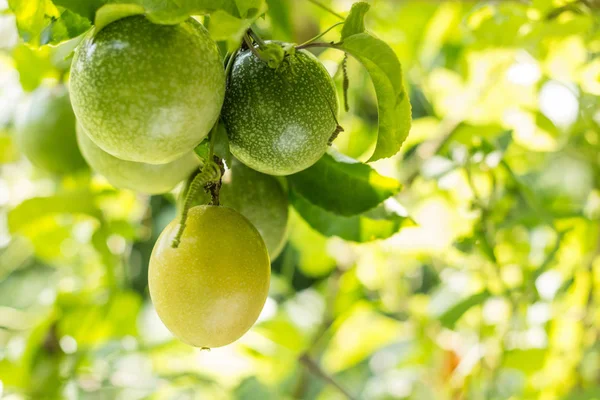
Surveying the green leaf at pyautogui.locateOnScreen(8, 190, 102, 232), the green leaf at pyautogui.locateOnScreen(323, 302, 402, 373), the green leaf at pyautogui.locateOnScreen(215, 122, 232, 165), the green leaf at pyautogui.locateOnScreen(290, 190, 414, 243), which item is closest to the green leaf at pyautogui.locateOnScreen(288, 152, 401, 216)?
the green leaf at pyautogui.locateOnScreen(290, 190, 414, 243)

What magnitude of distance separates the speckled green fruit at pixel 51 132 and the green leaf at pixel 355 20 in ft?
1.63

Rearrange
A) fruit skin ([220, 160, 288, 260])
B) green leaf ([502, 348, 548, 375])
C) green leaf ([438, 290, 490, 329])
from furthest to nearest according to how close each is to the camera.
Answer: green leaf ([502, 348, 548, 375]), green leaf ([438, 290, 490, 329]), fruit skin ([220, 160, 288, 260])

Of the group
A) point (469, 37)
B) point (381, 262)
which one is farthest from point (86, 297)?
point (469, 37)

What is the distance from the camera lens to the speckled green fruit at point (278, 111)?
0.47m

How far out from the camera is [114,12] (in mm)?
415

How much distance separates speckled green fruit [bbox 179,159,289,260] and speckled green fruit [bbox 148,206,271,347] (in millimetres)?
118

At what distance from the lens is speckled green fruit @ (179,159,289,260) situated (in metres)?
0.59

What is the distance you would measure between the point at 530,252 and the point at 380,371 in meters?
0.52

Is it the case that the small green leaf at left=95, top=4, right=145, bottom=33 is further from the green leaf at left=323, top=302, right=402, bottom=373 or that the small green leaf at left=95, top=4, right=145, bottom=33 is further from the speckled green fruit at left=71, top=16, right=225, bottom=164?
the green leaf at left=323, top=302, right=402, bottom=373

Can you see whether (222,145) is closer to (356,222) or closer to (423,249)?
(356,222)

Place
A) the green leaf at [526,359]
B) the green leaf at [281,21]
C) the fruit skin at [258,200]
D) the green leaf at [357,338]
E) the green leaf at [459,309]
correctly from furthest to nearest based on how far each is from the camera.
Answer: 1. the green leaf at [357,338]
2. the green leaf at [526,359]
3. the green leaf at [459,309]
4. the green leaf at [281,21]
5. the fruit skin at [258,200]

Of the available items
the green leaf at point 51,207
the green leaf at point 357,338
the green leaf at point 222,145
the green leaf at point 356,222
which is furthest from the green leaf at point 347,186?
the green leaf at point 357,338

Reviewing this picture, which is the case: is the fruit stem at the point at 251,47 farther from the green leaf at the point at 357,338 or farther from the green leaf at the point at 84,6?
the green leaf at the point at 357,338

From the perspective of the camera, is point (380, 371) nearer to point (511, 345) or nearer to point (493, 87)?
point (511, 345)
